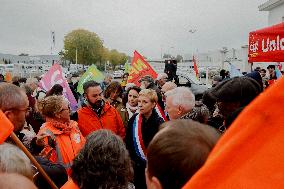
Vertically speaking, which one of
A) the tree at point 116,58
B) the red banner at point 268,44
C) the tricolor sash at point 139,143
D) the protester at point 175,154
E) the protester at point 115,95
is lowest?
the tricolor sash at point 139,143

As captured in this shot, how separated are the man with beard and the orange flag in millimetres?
4049

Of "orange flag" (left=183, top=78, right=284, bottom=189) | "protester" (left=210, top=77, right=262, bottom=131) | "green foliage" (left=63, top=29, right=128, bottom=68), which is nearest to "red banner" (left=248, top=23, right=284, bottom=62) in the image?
"protester" (left=210, top=77, right=262, bottom=131)

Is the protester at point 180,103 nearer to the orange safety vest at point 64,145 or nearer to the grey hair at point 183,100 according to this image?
the grey hair at point 183,100

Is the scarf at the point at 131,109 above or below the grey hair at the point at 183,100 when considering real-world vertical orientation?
below

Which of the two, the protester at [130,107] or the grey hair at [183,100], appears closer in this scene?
the grey hair at [183,100]

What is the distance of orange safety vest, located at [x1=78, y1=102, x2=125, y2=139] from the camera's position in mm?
4551

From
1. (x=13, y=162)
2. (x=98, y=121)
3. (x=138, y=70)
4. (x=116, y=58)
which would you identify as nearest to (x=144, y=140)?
(x=98, y=121)

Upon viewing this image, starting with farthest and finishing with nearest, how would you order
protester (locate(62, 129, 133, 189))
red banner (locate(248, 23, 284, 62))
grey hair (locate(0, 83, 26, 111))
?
red banner (locate(248, 23, 284, 62))
grey hair (locate(0, 83, 26, 111))
protester (locate(62, 129, 133, 189))

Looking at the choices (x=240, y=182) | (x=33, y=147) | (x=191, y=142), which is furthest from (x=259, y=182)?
(x=33, y=147)

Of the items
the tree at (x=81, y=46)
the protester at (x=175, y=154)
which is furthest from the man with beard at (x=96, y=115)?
the tree at (x=81, y=46)

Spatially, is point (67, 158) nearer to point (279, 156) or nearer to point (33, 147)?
point (33, 147)

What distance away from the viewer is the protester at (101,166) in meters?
2.02

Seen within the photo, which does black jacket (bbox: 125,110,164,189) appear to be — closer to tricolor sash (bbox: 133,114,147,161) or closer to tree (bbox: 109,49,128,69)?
tricolor sash (bbox: 133,114,147,161)

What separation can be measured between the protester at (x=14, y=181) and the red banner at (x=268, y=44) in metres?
3.14
